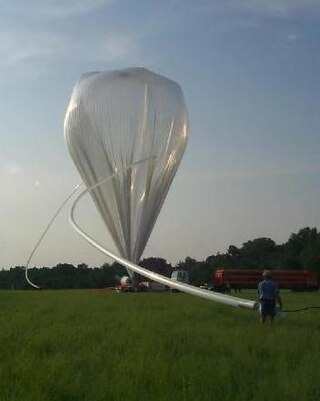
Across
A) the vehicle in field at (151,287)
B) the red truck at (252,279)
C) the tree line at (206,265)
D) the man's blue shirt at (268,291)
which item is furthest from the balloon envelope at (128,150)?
the tree line at (206,265)

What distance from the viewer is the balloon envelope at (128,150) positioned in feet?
95.0

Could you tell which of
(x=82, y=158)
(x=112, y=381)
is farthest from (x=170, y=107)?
(x=112, y=381)

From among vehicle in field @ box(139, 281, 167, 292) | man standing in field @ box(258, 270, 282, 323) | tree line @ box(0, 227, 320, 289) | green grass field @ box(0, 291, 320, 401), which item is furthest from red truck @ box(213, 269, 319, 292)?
green grass field @ box(0, 291, 320, 401)

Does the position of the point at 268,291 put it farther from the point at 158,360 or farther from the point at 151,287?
the point at 151,287

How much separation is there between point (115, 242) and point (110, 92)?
5.74m

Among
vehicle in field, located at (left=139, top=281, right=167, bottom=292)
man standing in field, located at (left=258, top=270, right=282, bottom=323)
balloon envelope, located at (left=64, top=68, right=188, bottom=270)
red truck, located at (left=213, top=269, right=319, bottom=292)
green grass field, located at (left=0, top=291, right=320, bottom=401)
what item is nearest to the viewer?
green grass field, located at (left=0, top=291, right=320, bottom=401)

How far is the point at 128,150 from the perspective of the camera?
29.1m

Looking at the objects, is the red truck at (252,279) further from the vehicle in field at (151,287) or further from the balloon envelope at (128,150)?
the balloon envelope at (128,150)

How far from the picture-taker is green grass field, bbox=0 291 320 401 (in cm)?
821

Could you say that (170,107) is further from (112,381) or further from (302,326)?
(112,381)

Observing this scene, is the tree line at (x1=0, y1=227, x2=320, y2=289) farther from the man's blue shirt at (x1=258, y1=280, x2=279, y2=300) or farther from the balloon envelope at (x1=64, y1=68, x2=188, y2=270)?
the man's blue shirt at (x1=258, y1=280, x2=279, y2=300)

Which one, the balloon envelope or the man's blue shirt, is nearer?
the man's blue shirt

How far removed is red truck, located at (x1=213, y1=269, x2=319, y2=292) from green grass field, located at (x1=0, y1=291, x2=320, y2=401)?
141 ft

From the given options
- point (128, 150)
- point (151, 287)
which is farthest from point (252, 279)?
point (128, 150)
